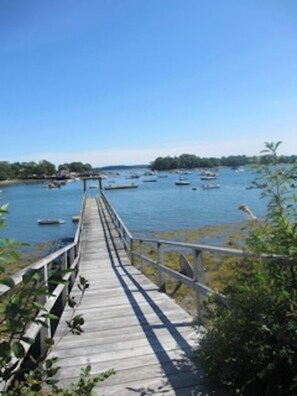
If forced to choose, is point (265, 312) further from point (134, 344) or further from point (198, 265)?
point (198, 265)

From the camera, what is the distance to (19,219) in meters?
43.3

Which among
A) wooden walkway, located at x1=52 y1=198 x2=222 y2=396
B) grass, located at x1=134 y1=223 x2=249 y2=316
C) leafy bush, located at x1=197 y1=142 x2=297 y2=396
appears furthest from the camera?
grass, located at x1=134 y1=223 x2=249 y2=316

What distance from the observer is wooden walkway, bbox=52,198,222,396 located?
3.05m

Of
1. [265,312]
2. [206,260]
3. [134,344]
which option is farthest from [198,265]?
[206,260]

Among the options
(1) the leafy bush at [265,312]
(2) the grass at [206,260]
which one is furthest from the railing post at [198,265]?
(1) the leafy bush at [265,312]

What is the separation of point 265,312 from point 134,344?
6.48 feet

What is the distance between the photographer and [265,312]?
7.85 feet

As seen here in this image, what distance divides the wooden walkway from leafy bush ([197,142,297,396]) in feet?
1.33

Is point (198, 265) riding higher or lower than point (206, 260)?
higher

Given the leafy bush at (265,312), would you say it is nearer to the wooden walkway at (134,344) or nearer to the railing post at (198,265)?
the wooden walkway at (134,344)

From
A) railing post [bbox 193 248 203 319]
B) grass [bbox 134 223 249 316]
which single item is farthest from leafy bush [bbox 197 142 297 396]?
railing post [bbox 193 248 203 319]

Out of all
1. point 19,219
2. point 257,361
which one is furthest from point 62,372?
point 19,219

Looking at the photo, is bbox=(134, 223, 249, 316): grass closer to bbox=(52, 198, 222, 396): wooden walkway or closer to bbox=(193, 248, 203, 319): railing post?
bbox=(193, 248, 203, 319): railing post

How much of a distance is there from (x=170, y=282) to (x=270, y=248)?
8.32m
